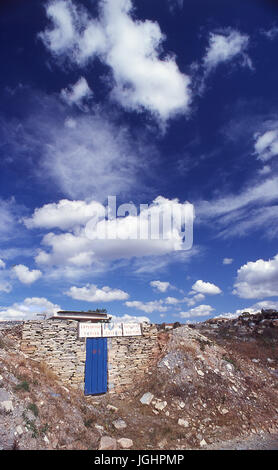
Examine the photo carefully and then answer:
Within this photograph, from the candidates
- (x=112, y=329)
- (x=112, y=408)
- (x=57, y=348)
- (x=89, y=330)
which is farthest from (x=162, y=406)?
(x=57, y=348)

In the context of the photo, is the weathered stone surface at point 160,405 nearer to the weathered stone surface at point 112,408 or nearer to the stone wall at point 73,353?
the weathered stone surface at point 112,408

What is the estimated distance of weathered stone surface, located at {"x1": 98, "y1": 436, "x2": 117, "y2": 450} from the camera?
10.1 m

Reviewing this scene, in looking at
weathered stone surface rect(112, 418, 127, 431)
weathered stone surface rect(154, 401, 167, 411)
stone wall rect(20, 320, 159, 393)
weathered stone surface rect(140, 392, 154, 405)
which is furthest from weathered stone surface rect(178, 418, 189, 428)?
stone wall rect(20, 320, 159, 393)

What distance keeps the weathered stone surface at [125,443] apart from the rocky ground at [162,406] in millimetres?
42

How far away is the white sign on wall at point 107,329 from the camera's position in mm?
15359

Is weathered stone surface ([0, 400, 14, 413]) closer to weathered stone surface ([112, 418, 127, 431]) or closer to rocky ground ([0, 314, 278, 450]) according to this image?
rocky ground ([0, 314, 278, 450])

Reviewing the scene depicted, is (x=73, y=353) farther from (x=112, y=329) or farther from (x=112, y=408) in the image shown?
(x=112, y=408)

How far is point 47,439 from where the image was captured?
30.8ft

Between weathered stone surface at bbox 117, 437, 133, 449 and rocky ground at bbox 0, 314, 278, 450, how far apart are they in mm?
42

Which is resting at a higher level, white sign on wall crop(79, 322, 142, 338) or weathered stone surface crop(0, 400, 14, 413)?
white sign on wall crop(79, 322, 142, 338)

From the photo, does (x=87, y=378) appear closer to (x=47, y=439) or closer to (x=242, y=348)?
(x=47, y=439)

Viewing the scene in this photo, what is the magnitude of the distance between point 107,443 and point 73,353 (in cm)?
529
